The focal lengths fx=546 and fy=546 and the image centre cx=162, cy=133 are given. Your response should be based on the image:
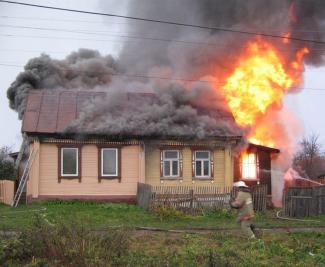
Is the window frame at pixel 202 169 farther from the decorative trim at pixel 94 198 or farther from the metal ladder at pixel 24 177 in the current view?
the metal ladder at pixel 24 177

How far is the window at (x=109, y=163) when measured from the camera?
88.7ft

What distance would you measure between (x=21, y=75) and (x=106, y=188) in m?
9.79

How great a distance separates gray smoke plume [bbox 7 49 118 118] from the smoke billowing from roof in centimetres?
6

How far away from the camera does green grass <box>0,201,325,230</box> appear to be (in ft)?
60.2

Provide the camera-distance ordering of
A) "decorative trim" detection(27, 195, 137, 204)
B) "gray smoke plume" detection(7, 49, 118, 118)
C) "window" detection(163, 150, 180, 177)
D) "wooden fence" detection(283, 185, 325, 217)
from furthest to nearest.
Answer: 1. "gray smoke plume" detection(7, 49, 118, 118)
2. "window" detection(163, 150, 180, 177)
3. "decorative trim" detection(27, 195, 137, 204)
4. "wooden fence" detection(283, 185, 325, 217)

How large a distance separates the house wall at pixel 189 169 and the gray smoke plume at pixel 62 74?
8.18 m

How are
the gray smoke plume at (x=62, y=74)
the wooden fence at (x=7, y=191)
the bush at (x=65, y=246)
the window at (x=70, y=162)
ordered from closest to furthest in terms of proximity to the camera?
the bush at (x=65, y=246) < the wooden fence at (x=7, y=191) < the window at (x=70, y=162) < the gray smoke plume at (x=62, y=74)

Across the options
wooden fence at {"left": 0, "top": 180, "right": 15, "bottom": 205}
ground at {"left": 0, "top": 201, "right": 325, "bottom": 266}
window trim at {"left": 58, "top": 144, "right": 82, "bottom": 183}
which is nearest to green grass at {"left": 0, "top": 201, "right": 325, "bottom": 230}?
ground at {"left": 0, "top": 201, "right": 325, "bottom": 266}

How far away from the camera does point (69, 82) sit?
34562 millimetres

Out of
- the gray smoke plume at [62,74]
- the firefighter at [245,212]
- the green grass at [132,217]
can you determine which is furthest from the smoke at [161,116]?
the firefighter at [245,212]

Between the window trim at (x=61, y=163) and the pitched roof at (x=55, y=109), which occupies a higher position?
the pitched roof at (x=55, y=109)

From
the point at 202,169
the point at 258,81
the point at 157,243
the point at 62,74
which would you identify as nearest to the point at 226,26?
the point at 258,81

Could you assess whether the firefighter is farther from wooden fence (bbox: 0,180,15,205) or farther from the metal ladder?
wooden fence (bbox: 0,180,15,205)

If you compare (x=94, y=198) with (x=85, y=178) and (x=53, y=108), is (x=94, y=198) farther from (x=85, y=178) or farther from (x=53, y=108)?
(x=53, y=108)
